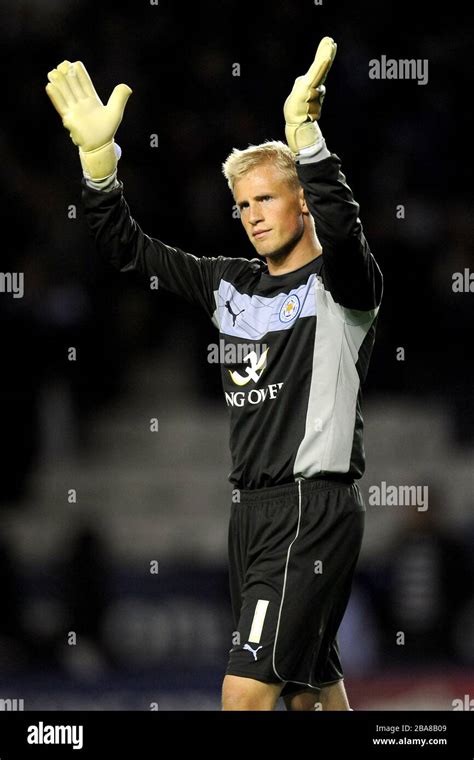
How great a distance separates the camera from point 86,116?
13.1ft

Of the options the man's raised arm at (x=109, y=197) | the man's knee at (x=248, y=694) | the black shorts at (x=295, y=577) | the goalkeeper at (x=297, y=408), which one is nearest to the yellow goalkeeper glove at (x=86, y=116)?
the man's raised arm at (x=109, y=197)

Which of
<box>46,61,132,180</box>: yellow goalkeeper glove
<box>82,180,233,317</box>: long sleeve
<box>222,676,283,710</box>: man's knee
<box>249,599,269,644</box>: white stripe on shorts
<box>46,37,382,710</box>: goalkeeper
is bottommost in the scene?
<box>222,676,283,710</box>: man's knee

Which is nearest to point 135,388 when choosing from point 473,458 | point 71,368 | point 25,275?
point 71,368

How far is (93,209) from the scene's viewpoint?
4047 mm

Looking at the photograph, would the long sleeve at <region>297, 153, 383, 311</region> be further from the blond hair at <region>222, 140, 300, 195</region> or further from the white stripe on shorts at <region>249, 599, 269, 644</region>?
the white stripe on shorts at <region>249, 599, 269, 644</region>

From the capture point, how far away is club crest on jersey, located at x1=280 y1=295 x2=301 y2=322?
3.69 m

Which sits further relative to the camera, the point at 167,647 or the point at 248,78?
the point at 248,78

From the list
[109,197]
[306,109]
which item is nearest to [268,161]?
[306,109]

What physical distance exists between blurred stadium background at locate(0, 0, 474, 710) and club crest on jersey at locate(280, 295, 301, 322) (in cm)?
245

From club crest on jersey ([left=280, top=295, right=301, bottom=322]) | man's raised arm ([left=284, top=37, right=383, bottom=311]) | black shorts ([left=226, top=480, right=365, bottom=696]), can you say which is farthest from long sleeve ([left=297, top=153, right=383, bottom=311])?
black shorts ([left=226, top=480, right=365, bottom=696])

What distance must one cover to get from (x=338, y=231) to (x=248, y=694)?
134 centimetres

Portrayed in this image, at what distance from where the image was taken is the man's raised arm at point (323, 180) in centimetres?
340

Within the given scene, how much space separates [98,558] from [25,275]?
→ 1.63 metres

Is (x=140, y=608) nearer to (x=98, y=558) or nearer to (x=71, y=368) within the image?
(x=98, y=558)
